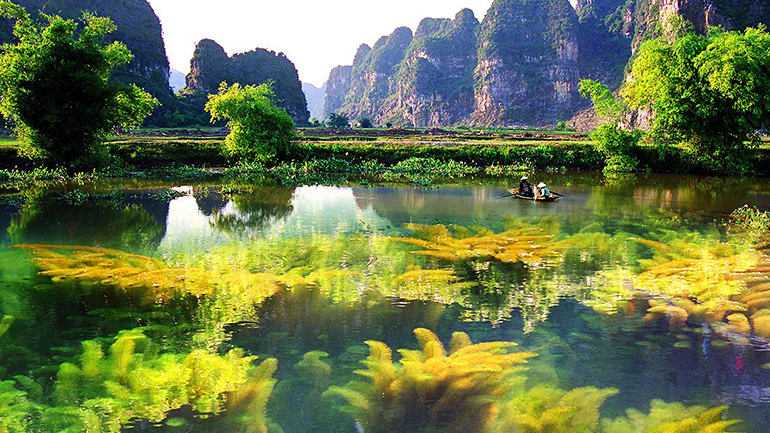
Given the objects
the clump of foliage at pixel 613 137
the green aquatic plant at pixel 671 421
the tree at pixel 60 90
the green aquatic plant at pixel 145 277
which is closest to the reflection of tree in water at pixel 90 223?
the green aquatic plant at pixel 145 277

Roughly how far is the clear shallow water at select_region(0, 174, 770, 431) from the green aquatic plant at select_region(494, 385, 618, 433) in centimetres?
15

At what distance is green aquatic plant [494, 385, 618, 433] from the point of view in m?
5.23

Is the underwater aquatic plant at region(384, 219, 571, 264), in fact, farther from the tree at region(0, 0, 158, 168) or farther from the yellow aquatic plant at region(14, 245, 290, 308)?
the tree at region(0, 0, 158, 168)

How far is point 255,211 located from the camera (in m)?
18.5

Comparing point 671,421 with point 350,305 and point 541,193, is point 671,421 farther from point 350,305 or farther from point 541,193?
point 541,193

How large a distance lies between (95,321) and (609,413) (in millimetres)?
7495

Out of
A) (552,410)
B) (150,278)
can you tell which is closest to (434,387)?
(552,410)

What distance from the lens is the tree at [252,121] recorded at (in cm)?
3319

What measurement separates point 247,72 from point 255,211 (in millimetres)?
137998

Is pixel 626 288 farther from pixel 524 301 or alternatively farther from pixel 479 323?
pixel 479 323

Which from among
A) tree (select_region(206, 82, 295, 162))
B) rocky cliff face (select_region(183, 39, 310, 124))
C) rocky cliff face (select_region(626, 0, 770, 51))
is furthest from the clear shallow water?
rocky cliff face (select_region(183, 39, 310, 124))

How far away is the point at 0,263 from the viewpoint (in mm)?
11039

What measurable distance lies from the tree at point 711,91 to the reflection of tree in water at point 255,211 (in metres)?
23.4

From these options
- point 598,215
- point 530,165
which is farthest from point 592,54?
point 598,215
